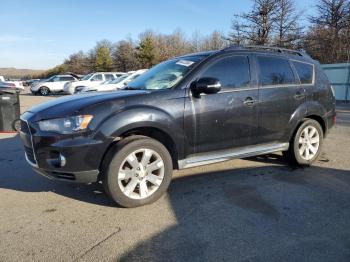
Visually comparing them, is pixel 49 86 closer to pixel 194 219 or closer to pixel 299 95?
pixel 299 95

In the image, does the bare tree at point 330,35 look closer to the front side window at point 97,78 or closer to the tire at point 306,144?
the front side window at point 97,78

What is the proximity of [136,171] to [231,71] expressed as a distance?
1906mm

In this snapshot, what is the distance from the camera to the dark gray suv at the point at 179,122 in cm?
374

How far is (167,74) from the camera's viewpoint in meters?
4.79

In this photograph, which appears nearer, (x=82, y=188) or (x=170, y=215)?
(x=170, y=215)

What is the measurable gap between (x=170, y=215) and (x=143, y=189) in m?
0.46

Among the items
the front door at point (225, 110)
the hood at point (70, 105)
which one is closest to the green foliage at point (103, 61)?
the front door at point (225, 110)

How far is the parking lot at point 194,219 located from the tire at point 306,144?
233 millimetres

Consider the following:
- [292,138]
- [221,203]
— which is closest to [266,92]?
[292,138]

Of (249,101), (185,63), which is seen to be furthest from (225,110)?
(185,63)

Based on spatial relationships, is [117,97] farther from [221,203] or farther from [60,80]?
[60,80]

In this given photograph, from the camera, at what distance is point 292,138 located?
5.55 meters

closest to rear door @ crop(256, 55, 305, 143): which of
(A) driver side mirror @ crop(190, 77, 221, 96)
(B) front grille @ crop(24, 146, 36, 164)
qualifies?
(A) driver side mirror @ crop(190, 77, 221, 96)

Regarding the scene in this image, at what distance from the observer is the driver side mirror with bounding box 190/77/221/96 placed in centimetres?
419
